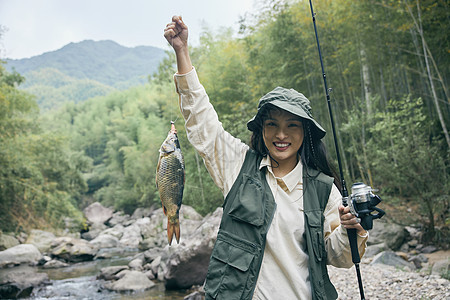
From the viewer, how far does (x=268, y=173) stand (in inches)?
Answer: 82.0

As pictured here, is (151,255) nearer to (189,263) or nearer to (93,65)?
(189,263)

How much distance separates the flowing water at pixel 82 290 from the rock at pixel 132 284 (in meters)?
0.14

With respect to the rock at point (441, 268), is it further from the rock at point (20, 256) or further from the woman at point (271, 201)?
the rock at point (20, 256)

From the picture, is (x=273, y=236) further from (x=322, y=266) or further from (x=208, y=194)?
(x=208, y=194)

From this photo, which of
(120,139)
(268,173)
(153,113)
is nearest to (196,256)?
(268,173)

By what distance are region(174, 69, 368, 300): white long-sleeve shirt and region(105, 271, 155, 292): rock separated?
7.37 m

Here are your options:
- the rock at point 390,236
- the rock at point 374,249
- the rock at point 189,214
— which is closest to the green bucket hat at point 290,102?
the rock at point 374,249

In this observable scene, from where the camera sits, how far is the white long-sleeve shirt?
6.11 feet

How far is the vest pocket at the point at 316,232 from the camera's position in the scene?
190 centimetres

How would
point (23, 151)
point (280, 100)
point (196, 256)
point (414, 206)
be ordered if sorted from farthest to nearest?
point (23, 151)
point (414, 206)
point (196, 256)
point (280, 100)

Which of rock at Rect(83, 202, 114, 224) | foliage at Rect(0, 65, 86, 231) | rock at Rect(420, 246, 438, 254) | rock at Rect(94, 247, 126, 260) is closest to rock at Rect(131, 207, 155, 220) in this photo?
rock at Rect(83, 202, 114, 224)

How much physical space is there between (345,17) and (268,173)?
9112mm

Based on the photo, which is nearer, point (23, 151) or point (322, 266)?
point (322, 266)

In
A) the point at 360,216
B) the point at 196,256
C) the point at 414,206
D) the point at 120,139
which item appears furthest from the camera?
the point at 120,139
